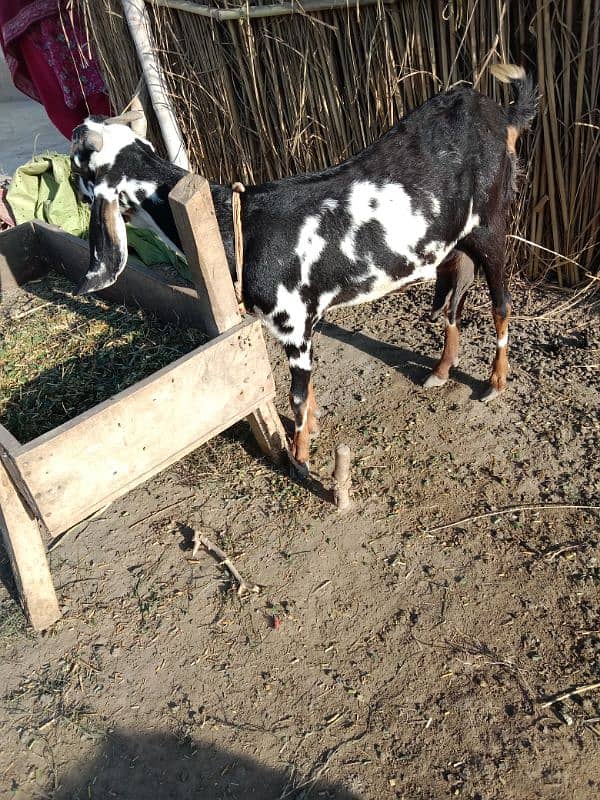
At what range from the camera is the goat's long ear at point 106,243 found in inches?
116

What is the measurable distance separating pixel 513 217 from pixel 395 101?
1033 millimetres

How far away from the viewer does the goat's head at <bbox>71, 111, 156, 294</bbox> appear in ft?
9.68

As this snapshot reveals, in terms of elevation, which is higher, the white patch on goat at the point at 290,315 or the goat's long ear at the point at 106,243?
the goat's long ear at the point at 106,243

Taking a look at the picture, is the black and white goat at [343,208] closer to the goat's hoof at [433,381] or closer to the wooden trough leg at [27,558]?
the goat's hoof at [433,381]

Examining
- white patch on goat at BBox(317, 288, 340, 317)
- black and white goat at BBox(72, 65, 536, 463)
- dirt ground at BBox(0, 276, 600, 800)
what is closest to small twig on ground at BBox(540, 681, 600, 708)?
dirt ground at BBox(0, 276, 600, 800)

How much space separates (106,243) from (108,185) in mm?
247

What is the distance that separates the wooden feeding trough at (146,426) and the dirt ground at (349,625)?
1.43ft

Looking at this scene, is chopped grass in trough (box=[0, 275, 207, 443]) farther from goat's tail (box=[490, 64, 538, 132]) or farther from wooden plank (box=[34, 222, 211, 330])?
goat's tail (box=[490, 64, 538, 132])

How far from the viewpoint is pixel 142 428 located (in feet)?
8.77

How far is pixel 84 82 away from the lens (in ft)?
19.3

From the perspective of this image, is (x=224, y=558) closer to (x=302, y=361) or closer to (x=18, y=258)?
(x=302, y=361)

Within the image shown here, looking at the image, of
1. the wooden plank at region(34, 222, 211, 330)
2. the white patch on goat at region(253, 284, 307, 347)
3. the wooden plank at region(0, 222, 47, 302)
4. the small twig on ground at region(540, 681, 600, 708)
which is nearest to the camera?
the small twig on ground at region(540, 681, 600, 708)

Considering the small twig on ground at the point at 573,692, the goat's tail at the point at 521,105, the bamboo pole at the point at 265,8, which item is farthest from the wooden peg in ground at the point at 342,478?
the bamboo pole at the point at 265,8

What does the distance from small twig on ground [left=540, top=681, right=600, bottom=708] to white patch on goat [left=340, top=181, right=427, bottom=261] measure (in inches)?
76.1
